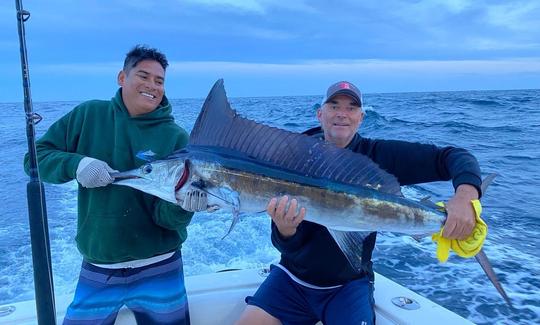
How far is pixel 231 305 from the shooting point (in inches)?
115

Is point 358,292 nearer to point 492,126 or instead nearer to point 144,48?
point 144,48

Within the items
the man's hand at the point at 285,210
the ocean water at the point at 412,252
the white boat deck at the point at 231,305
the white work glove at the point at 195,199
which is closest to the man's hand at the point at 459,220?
the man's hand at the point at 285,210

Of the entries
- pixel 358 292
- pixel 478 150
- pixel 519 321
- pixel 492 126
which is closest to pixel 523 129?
pixel 492 126

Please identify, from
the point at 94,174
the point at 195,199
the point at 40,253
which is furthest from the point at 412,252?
the point at 40,253

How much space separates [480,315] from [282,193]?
9.83ft

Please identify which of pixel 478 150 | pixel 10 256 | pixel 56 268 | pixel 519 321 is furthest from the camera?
pixel 478 150

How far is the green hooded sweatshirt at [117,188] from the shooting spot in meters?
2.41

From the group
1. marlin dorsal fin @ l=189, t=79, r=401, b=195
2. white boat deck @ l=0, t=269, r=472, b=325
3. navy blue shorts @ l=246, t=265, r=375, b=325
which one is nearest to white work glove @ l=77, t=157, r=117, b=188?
marlin dorsal fin @ l=189, t=79, r=401, b=195

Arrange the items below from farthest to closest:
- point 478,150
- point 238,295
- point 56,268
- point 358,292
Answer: point 478,150 < point 56,268 < point 238,295 < point 358,292

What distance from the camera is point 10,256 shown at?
5445 mm

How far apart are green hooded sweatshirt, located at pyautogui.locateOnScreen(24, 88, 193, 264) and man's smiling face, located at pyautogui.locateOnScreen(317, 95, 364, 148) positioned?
90 cm

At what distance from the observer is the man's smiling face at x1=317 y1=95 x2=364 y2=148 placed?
274 cm

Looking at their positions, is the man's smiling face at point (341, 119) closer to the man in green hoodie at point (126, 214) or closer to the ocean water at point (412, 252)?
A: the man in green hoodie at point (126, 214)

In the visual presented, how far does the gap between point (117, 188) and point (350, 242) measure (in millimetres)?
1296
